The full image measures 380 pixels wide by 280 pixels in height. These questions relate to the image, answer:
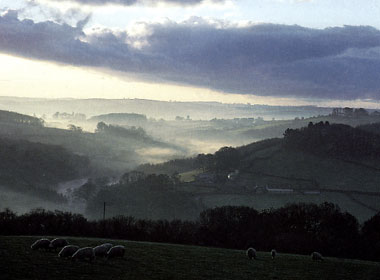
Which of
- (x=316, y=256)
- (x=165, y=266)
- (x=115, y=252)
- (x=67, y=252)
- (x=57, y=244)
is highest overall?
(x=67, y=252)

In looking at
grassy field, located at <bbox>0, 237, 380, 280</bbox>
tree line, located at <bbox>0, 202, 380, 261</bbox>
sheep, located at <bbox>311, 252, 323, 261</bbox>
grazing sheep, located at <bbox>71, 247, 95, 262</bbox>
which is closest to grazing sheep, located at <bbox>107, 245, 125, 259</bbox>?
grassy field, located at <bbox>0, 237, 380, 280</bbox>

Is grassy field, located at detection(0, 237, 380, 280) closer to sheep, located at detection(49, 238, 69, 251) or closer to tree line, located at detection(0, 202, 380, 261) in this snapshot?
sheep, located at detection(49, 238, 69, 251)

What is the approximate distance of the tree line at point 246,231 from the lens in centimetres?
5681

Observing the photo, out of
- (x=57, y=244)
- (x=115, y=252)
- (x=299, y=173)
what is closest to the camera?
(x=115, y=252)

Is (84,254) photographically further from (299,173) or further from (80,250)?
(299,173)

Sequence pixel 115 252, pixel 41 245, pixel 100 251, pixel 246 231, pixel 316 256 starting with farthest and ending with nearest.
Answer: pixel 246 231, pixel 316 256, pixel 41 245, pixel 115 252, pixel 100 251

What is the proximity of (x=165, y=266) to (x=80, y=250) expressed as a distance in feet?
18.2

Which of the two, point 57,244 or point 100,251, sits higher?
point 57,244

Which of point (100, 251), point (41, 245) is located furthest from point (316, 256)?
point (41, 245)

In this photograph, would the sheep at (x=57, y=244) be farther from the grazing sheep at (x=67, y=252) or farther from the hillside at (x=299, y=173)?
the hillside at (x=299, y=173)

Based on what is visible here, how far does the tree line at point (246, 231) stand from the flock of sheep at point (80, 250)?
2541 centimetres

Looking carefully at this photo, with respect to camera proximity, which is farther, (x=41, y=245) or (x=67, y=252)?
(x=41, y=245)

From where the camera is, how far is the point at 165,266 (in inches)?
1147

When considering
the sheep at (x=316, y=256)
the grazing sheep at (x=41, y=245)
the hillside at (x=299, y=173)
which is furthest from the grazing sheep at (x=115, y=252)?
the hillside at (x=299, y=173)
